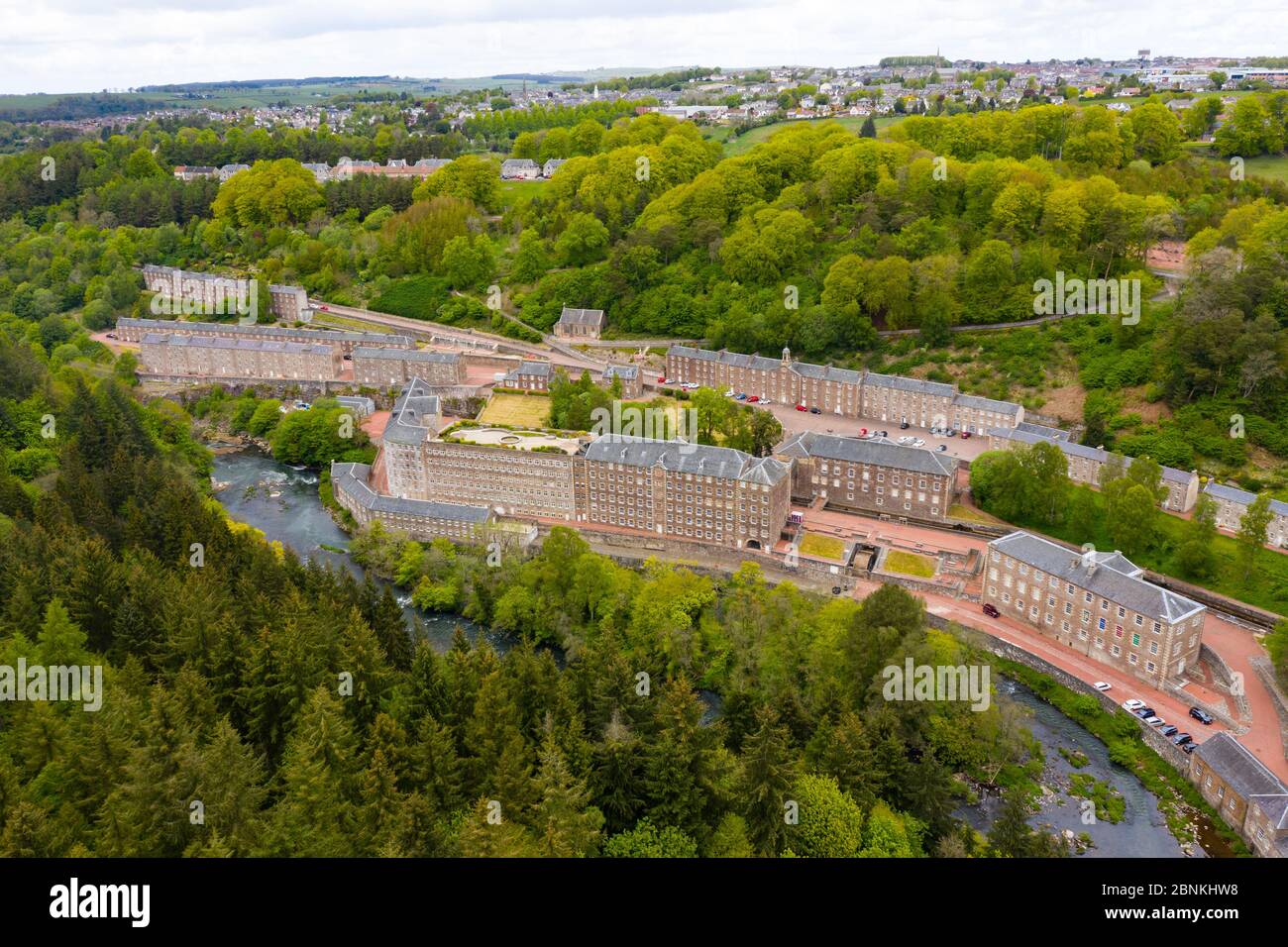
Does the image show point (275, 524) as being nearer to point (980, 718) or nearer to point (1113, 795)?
point (980, 718)

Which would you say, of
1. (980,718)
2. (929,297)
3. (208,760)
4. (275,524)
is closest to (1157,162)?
(929,297)

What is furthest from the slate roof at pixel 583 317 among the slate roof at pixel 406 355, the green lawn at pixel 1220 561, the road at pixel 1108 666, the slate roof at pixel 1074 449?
the green lawn at pixel 1220 561

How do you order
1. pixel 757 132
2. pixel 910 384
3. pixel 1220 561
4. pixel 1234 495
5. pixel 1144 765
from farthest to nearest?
pixel 757 132 → pixel 910 384 → pixel 1234 495 → pixel 1220 561 → pixel 1144 765

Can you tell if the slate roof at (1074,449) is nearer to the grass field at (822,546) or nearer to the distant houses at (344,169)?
the grass field at (822,546)

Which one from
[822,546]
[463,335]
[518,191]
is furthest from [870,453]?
[518,191]

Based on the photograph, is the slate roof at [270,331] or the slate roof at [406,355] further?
the slate roof at [270,331]

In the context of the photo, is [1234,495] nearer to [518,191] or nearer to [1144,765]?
[1144,765]
